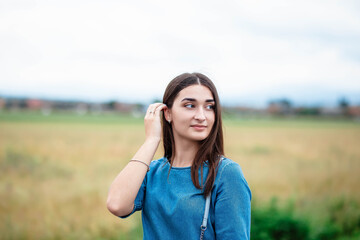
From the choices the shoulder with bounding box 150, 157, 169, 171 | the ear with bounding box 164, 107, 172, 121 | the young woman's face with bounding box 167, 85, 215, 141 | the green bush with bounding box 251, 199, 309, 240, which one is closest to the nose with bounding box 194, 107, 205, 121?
the young woman's face with bounding box 167, 85, 215, 141

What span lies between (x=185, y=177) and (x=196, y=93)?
0.49 m

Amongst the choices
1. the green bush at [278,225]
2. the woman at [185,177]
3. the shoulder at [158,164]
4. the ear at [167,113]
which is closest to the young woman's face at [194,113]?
the woman at [185,177]

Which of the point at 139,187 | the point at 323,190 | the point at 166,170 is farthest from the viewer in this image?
the point at 323,190

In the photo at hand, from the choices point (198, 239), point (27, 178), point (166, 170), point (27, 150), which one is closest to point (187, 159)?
point (166, 170)

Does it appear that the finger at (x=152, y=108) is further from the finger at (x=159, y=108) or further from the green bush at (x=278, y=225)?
the green bush at (x=278, y=225)

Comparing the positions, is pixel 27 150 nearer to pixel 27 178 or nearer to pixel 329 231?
pixel 27 178

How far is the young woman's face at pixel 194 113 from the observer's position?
1771 millimetres

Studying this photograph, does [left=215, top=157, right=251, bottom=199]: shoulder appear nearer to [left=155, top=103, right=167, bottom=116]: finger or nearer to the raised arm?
the raised arm

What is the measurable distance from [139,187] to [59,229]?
4.83 m

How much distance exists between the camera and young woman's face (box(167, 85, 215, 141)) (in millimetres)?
1771

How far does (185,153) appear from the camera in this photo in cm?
181

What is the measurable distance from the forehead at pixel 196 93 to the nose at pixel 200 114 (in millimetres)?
70

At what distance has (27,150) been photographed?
15.5m

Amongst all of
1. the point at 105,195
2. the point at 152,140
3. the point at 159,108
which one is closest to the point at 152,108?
the point at 159,108
